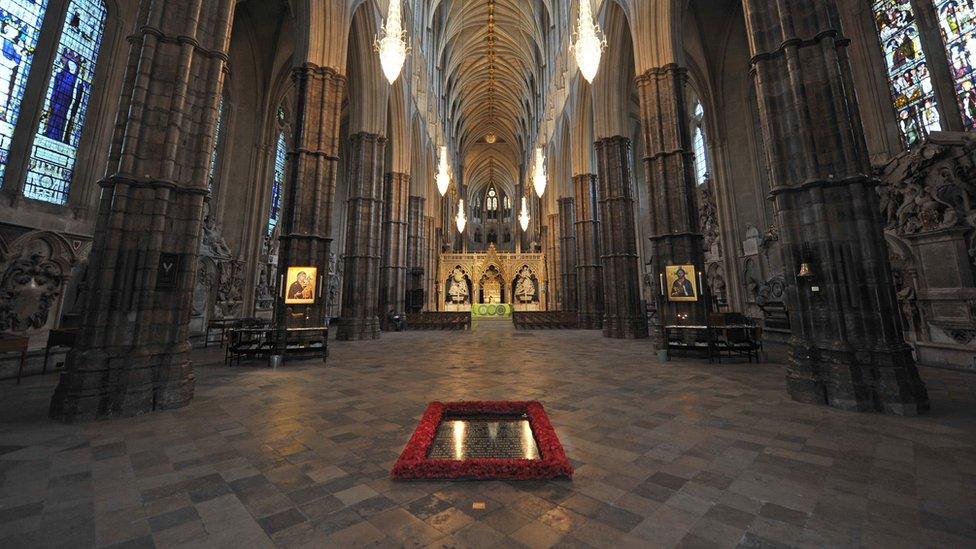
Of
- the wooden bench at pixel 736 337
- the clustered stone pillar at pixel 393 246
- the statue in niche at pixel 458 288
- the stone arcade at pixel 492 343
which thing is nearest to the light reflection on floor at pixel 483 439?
the stone arcade at pixel 492 343

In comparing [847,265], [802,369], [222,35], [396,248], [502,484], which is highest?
[222,35]

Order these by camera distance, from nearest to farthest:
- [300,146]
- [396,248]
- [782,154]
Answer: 1. [782,154]
2. [300,146]
3. [396,248]

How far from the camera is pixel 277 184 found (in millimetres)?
21656

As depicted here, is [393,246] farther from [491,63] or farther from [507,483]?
[491,63]

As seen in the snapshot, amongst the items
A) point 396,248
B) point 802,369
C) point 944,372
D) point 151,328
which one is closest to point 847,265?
point 802,369

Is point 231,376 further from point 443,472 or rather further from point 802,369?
point 802,369

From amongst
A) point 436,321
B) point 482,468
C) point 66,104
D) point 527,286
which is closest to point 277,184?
point 66,104

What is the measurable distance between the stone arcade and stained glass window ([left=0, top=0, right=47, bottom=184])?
0.08 meters

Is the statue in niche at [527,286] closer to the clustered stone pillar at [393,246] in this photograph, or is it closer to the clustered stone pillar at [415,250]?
the clustered stone pillar at [415,250]

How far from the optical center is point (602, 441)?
3766mm

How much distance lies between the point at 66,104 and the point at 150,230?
34.9 ft

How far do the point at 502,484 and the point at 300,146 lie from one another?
12058 mm

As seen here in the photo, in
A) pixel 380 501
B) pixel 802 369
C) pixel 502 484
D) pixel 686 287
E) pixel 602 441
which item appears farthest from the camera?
pixel 686 287

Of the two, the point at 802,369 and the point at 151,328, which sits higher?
the point at 151,328
